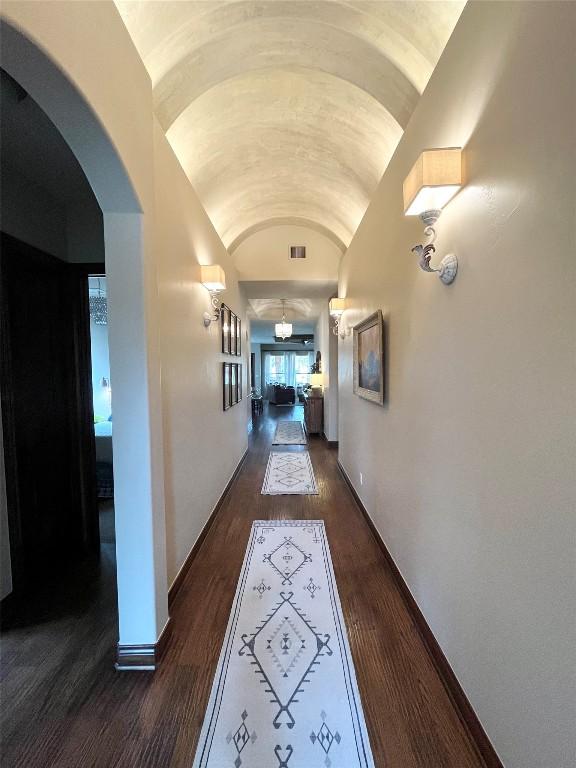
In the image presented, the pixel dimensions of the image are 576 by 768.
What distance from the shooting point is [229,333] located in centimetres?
387

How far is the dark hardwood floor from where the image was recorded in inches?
49.0

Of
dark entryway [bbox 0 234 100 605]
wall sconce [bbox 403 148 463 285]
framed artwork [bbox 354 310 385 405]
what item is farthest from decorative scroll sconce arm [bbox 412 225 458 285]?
dark entryway [bbox 0 234 100 605]

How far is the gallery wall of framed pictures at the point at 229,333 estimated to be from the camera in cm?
355

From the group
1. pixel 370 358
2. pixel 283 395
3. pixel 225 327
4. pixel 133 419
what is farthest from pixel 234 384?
pixel 283 395

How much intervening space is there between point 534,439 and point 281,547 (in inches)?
87.0

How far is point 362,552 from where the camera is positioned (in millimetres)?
2574

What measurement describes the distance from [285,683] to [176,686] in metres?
0.51

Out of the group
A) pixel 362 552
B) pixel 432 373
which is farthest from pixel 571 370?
pixel 362 552

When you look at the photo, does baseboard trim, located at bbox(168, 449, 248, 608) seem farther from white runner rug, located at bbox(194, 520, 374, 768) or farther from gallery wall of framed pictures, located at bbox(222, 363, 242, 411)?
gallery wall of framed pictures, located at bbox(222, 363, 242, 411)

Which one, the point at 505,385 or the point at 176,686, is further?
the point at 176,686

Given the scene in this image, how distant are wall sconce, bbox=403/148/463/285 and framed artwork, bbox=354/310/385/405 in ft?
3.09

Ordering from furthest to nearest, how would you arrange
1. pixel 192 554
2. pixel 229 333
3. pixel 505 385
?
pixel 229 333, pixel 192 554, pixel 505 385

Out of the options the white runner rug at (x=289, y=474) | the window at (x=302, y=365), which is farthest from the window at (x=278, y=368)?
the white runner rug at (x=289, y=474)

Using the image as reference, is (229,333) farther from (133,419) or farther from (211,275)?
(133,419)
